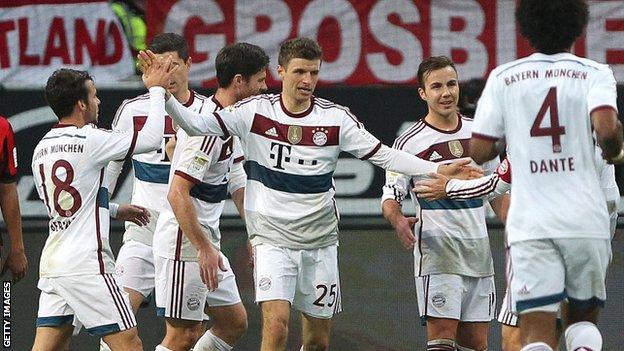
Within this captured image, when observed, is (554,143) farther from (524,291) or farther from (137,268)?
(137,268)

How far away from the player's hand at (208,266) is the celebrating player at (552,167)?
2.07 metres

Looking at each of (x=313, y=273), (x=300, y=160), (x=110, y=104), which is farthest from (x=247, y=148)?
(x=110, y=104)

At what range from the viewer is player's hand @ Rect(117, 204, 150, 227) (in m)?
7.41

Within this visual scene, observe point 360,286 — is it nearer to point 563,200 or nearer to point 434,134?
point 434,134

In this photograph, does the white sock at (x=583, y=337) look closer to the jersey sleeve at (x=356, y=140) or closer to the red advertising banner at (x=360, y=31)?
the jersey sleeve at (x=356, y=140)

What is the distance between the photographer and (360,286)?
9086 millimetres

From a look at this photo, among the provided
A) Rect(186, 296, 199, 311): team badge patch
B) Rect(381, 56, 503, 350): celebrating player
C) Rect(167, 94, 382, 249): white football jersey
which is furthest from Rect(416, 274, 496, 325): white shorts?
Rect(186, 296, 199, 311): team badge patch

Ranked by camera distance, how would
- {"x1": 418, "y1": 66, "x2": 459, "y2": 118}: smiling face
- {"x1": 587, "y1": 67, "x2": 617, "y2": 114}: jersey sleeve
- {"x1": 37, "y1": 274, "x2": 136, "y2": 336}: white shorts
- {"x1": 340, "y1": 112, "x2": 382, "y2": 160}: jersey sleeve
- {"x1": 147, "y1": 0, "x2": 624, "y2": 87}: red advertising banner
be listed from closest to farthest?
{"x1": 587, "y1": 67, "x2": 617, "y2": 114}: jersey sleeve
{"x1": 37, "y1": 274, "x2": 136, "y2": 336}: white shorts
{"x1": 340, "y1": 112, "x2": 382, "y2": 160}: jersey sleeve
{"x1": 418, "y1": 66, "x2": 459, "y2": 118}: smiling face
{"x1": 147, "y1": 0, "x2": 624, "y2": 87}: red advertising banner

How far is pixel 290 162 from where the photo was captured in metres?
7.18

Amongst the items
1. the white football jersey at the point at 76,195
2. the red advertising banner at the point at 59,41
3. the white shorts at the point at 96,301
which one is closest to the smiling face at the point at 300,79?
the white football jersey at the point at 76,195

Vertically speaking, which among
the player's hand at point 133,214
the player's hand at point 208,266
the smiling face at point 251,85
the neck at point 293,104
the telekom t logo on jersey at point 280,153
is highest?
the smiling face at point 251,85

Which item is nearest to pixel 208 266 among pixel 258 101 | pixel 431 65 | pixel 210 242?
pixel 210 242

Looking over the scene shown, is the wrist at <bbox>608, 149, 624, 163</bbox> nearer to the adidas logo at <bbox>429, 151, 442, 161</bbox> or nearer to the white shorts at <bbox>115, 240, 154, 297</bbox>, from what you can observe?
the adidas logo at <bbox>429, 151, 442, 161</bbox>

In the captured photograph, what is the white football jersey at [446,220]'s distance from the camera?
7582 millimetres
